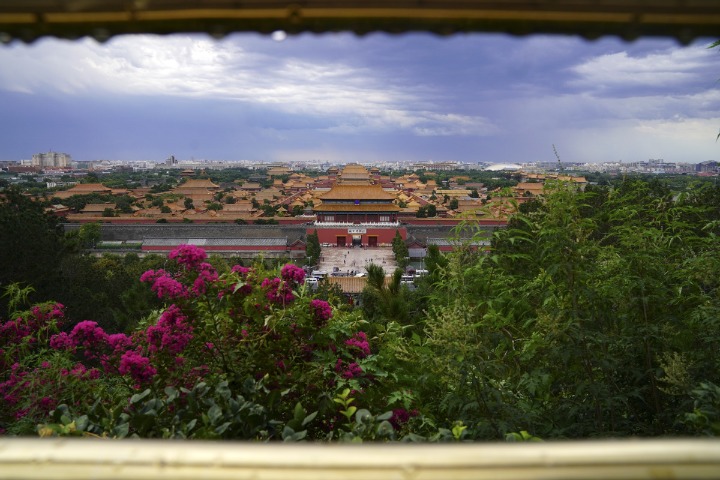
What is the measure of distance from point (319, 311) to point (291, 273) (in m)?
0.17

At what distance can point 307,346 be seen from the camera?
174 cm

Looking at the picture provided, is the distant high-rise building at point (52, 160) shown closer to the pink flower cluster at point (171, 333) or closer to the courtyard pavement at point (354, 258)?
the courtyard pavement at point (354, 258)

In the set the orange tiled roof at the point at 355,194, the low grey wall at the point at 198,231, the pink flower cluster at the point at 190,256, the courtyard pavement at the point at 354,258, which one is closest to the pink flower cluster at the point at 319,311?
the pink flower cluster at the point at 190,256

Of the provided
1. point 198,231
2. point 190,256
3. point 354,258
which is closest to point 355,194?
point 354,258

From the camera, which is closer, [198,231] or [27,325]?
[27,325]

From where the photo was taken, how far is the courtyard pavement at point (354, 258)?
17513 millimetres

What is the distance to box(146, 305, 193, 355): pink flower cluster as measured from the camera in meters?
1.64

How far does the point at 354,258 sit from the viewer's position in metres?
19.2

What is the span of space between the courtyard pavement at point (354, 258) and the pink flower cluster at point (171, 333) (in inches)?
583

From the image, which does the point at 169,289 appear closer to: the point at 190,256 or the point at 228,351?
the point at 190,256
